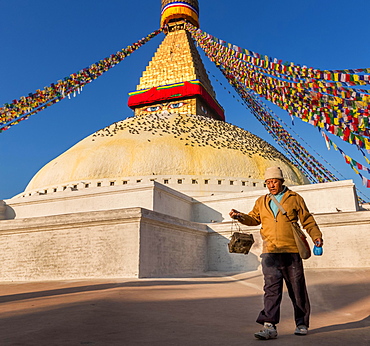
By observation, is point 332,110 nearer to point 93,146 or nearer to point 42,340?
point 42,340

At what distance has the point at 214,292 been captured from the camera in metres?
6.16

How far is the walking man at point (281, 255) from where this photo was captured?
2.99 m

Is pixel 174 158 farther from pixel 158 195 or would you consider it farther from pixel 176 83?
pixel 176 83

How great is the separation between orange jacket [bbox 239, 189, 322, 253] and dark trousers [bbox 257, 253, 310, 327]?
75 mm

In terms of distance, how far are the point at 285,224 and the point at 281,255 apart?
0.88ft

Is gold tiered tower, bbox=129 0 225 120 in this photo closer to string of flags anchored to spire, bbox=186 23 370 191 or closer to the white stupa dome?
the white stupa dome

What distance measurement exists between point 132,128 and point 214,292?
1260 centimetres

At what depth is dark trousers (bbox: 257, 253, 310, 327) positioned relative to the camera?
2.98m

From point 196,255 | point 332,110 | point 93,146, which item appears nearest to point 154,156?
point 93,146

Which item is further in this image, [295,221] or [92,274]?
[92,274]

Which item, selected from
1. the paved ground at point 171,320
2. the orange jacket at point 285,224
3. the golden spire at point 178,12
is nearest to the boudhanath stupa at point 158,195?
the golden spire at point 178,12

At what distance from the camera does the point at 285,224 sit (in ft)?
10.5

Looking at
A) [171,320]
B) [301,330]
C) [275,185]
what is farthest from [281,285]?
[171,320]

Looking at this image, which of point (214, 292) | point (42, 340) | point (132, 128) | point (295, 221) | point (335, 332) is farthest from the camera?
point (132, 128)
